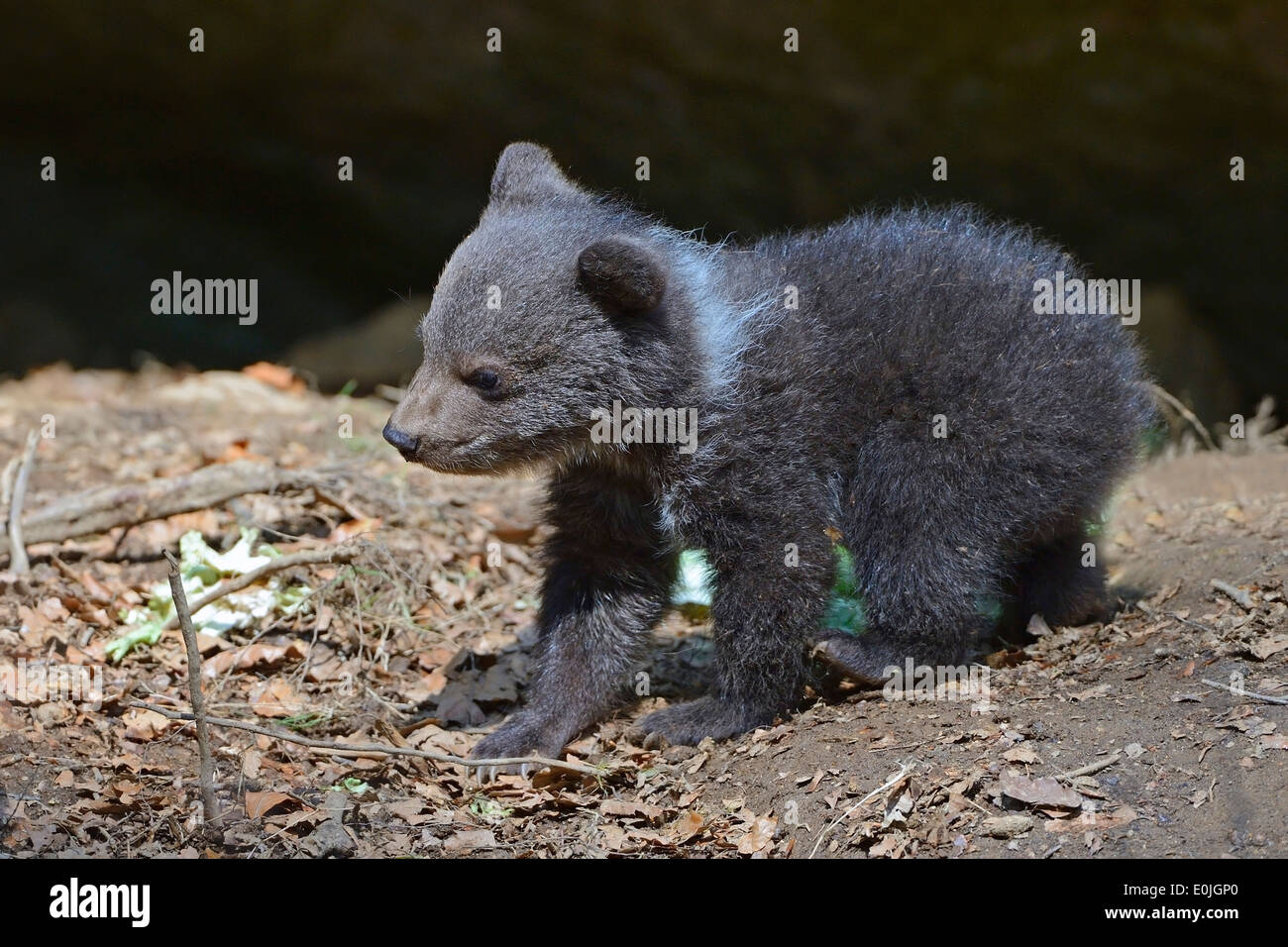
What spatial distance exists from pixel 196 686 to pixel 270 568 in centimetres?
253

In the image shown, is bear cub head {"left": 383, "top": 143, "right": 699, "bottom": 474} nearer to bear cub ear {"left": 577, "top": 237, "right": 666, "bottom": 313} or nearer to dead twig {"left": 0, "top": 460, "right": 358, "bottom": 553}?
bear cub ear {"left": 577, "top": 237, "right": 666, "bottom": 313}

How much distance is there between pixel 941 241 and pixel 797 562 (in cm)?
198

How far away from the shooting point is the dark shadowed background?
10.9 metres

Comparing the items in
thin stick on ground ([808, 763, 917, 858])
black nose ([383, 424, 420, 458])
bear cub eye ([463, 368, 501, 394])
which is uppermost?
bear cub eye ([463, 368, 501, 394])

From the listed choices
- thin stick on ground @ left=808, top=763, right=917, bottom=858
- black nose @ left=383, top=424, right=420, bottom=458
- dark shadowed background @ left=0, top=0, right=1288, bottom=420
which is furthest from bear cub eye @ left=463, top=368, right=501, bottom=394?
dark shadowed background @ left=0, top=0, right=1288, bottom=420

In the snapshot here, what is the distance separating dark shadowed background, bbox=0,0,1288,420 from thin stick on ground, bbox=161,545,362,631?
5.79 meters

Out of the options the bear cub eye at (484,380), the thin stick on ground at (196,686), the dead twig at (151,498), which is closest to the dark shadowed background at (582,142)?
the dead twig at (151,498)

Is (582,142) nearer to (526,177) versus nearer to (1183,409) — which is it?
(526,177)

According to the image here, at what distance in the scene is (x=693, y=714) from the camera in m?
6.02

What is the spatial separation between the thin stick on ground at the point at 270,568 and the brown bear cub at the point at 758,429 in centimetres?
155

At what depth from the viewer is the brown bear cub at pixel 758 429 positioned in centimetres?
556

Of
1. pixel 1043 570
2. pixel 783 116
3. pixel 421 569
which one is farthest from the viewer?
pixel 783 116

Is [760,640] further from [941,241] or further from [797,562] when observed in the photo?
[941,241]

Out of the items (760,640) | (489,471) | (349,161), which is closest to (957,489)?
(760,640)
